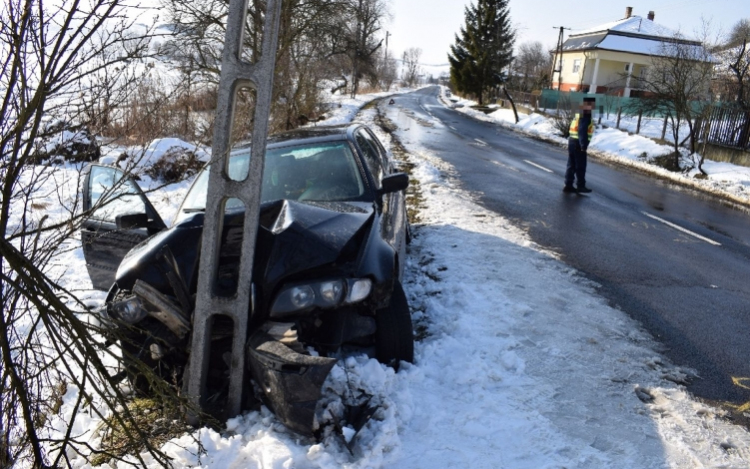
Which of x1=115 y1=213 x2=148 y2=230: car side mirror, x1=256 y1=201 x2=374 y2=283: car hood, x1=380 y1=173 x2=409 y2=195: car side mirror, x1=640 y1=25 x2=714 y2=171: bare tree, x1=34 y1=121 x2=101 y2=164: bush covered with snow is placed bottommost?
x1=115 y1=213 x2=148 y2=230: car side mirror

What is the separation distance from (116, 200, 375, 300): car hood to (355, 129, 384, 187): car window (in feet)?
5.15

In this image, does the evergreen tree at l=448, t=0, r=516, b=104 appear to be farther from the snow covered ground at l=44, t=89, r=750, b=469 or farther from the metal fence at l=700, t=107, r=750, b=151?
the snow covered ground at l=44, t=89, r=750, b=469

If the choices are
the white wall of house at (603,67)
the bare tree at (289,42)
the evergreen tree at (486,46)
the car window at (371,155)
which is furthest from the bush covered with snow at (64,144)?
the white wall of house at (603,67)

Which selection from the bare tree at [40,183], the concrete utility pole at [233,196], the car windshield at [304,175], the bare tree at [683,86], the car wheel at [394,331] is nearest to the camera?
the bare tree at [40,183]

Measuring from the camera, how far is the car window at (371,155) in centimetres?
519

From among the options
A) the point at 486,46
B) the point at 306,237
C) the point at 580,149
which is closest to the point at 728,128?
the point at 580,149

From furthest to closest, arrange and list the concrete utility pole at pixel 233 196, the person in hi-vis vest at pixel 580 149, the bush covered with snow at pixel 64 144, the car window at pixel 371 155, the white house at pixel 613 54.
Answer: the white house at pixel 613 54 < the person in hi-vis vest at pixel 580 149 < the car window at pixel 371 155 < the concrete utility pole at pixel 233 196 < the bush covered with snow at pixel 64 144

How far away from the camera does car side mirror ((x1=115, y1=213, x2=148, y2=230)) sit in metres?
3.75

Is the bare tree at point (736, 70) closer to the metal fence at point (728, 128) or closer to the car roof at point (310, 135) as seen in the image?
the metal fence at point (728, 128)

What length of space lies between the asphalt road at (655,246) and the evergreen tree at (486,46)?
34.8 metres

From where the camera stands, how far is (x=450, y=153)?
1703 centimetres

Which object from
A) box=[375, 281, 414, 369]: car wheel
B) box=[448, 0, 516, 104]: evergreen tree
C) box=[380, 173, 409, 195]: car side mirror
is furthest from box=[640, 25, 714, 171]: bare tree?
box=[448, 0, 516, 104]: evergreen tree

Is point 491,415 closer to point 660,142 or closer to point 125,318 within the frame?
point 125,318

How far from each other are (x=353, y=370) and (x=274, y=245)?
864 millimetres
